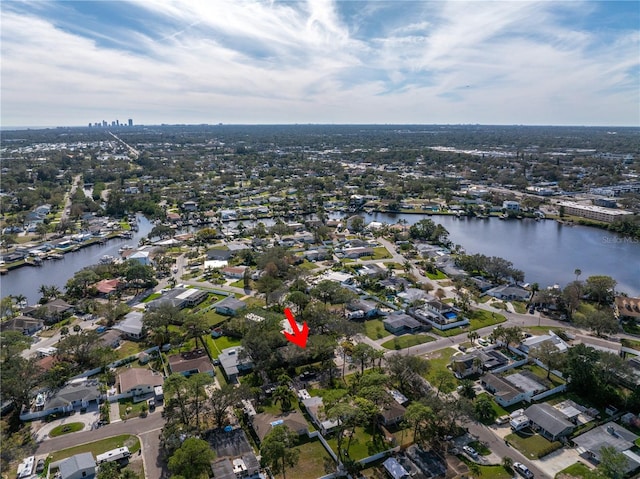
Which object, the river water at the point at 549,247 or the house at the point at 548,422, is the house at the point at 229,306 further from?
the river water at the point at 549,247

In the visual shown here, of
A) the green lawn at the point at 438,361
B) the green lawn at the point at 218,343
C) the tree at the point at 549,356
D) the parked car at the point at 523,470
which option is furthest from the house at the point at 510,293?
the green lawn at the point at 218,343

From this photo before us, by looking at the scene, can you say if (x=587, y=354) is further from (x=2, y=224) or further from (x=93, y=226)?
(x=2, y=224)

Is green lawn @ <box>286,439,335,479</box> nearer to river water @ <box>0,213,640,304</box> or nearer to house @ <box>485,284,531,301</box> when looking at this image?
house @ <box>485,284,531,301</box>

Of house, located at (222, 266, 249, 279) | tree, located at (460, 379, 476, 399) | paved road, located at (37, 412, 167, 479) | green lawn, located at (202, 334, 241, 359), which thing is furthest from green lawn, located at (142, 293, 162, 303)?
tree, located at (460, 379, 476, 399)

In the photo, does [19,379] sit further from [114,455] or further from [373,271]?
[373,271]

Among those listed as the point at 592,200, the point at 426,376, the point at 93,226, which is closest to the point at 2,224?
the point at 93,226
